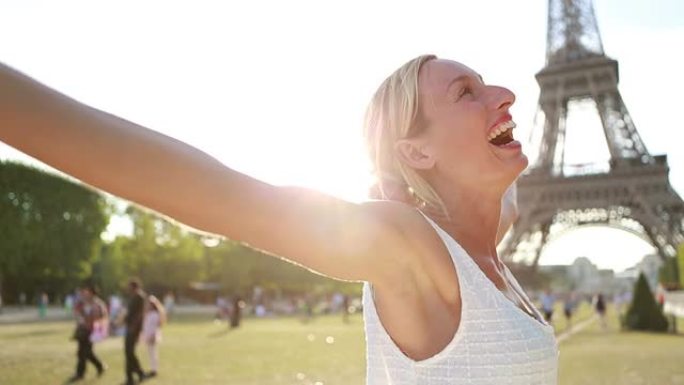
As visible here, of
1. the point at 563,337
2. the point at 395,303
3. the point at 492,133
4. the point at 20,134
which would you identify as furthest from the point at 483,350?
the point at 563,337

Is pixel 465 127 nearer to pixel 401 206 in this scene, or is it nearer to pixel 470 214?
pixel 470 214

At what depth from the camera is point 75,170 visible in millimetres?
1146

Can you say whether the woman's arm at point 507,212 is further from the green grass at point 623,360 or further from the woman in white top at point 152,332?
the woman in white top at point 152,332

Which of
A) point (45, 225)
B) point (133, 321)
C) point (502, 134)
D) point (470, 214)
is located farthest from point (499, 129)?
point (45, 225)

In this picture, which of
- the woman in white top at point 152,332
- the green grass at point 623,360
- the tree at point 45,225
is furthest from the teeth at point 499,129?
the tree at point 45,225

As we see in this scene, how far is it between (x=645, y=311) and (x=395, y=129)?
29.7 meters

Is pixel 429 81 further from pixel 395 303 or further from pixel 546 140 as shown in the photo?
pixel 546 140

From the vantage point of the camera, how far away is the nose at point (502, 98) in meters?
1.80

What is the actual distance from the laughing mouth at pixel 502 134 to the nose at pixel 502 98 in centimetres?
4

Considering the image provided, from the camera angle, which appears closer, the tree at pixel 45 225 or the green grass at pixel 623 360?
the green grass at pixel 623 360

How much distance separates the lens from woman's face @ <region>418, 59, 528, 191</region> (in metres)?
1.74

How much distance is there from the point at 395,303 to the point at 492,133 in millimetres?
484

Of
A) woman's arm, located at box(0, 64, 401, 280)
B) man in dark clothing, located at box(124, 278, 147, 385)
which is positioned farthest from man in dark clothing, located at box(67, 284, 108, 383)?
woman's arm, located at box(0, 64, 401, 280)

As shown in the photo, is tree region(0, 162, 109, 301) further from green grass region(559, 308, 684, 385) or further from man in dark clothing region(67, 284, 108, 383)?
man in dark clothing region(67, 284, 108, 383)
